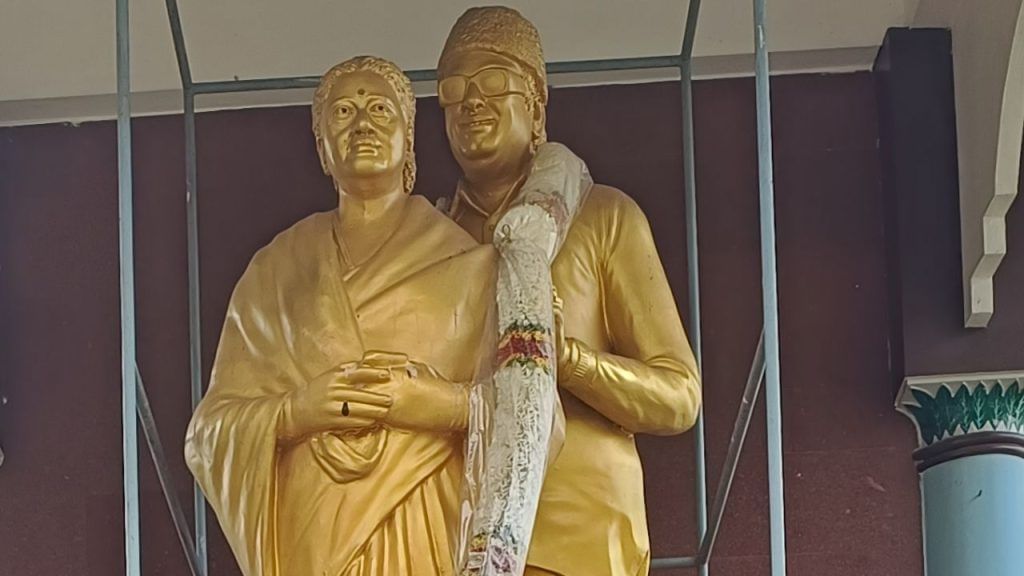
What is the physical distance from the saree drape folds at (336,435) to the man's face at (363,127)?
10cm

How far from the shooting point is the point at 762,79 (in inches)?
146

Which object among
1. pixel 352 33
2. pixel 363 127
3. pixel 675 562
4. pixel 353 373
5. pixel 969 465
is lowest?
pixel 675 562

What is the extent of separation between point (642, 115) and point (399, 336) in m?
1.32

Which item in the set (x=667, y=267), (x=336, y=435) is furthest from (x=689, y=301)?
(x=336, y=435)

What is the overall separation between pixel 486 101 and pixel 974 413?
1146mm

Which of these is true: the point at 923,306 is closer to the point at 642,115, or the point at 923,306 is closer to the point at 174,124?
the point at 642,115

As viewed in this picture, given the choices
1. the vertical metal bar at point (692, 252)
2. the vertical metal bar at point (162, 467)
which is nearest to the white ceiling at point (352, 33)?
the vertical metal bar at point (692, 252)

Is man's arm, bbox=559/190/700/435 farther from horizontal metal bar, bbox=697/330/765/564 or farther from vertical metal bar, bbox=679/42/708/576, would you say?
vertical metal bar, bbox=679/42/708/576

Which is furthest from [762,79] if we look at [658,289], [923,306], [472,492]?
[923,306]

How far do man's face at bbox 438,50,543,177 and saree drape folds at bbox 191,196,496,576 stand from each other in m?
0.16

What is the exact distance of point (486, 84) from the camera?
3.91 meters

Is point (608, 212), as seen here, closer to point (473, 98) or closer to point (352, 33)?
point (473, 98)

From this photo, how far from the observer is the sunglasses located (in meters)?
3.91

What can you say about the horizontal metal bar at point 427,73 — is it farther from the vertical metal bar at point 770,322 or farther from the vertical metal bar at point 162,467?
the vertical metal bar at point 770,322
